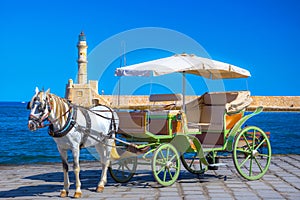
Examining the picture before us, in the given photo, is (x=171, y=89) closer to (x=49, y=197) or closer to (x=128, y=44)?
(x=128, y=44)

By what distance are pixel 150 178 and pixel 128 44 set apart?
8.68 ft

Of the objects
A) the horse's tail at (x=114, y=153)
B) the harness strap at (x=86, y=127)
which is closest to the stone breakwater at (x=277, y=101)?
the horse's tail at (x=114, y=153)

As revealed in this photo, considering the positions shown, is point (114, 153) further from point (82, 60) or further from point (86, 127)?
point (82, 60)

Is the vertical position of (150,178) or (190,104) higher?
(190,104)

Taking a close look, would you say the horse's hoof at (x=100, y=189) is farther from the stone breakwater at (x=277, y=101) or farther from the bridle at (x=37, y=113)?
the stone breakwater at (x=277, y=101)

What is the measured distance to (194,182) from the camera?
25.7 ft

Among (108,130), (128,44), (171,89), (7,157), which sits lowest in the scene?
(7,157)

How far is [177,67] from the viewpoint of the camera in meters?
7.59

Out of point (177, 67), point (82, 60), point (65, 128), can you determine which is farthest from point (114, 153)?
point (82, 60)

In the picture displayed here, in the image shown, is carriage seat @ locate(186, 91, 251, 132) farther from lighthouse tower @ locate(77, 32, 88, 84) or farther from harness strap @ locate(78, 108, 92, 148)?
lighthouse tower @ locate(77, 32, 88, 84)

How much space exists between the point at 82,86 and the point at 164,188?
200ft

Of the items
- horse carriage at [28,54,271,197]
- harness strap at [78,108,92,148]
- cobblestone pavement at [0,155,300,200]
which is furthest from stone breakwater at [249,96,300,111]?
harness strap at [78,108,92,148]

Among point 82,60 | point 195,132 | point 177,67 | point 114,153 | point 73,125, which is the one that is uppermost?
point 82,60

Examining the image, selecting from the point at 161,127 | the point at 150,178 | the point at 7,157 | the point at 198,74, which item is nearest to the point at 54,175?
the point at 150,178
